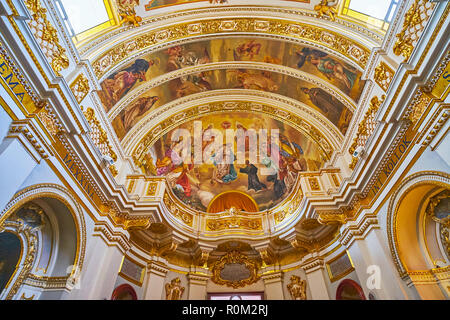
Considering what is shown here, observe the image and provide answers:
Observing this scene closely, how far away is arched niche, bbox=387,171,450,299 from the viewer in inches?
211

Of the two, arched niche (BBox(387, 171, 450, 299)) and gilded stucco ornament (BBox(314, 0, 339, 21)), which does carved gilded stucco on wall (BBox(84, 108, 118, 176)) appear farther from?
gilded stucco ornament (BBox(314, 0, 339, 21))

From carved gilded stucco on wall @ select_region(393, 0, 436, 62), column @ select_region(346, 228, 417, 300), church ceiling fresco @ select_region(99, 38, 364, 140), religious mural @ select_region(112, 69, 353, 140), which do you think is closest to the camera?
carved gilded stucco on wall @ select_region(393, 0, 436, 62)

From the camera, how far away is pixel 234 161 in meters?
13.1

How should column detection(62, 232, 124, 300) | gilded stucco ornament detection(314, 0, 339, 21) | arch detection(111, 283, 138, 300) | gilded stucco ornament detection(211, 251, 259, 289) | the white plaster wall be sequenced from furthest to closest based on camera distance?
gilded stucco ornament detection(211, 251, 259, 289) → gilded stucco ornament detection(314, 0, 339, 21) → the white plaster wall → arch detection(111, 283, 138, 300) → column detection(62, 232, 124, 300)

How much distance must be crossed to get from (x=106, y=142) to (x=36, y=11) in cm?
374

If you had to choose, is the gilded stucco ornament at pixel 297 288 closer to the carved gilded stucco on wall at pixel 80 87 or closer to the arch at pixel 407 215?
the arch at pixel 407 215

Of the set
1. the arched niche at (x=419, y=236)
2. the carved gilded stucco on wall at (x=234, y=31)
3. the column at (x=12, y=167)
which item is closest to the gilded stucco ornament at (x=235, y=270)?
the arched niche at (x=419, y=236)

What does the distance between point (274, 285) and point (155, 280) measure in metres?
4.73

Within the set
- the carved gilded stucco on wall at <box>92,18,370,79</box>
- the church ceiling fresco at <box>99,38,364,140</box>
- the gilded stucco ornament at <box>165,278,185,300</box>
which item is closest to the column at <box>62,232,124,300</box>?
the gilded stucco ornament at <box>165,278,185,300</box>

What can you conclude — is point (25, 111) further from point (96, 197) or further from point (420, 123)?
point (420, 123)

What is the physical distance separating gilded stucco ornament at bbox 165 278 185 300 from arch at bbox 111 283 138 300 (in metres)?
1.37

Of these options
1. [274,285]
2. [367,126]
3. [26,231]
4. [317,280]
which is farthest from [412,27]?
[26,231]

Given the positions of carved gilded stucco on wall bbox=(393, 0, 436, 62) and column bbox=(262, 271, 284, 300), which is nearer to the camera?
carved gilded stucco on wall bbox=(393, 0, 436, 62)

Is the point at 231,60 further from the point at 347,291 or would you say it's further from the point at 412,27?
the point at 347,291
